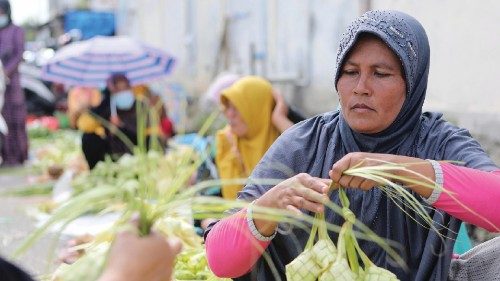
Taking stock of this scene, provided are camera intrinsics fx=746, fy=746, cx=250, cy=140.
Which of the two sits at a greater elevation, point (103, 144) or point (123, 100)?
point (123, 100)

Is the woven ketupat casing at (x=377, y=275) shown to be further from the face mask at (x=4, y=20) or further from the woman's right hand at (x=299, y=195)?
the face mask at (x=4, y=20)

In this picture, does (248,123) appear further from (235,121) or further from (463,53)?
(463,53)

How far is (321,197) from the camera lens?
2.14 m

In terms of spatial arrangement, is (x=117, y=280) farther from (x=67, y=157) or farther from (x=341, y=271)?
(x=67, y=157)

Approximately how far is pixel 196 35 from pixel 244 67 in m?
2.57

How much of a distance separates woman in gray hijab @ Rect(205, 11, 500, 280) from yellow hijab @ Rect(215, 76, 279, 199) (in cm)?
165

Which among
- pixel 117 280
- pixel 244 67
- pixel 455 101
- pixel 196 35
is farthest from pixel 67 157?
pixel 117 280

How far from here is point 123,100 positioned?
709 cm

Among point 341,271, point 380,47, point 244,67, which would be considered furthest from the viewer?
point 244,67

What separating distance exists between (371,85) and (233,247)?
69 centimetres

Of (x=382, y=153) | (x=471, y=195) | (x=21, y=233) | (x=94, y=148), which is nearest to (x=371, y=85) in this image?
(x=382, y=153)

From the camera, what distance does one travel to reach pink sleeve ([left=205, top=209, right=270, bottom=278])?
236 cm

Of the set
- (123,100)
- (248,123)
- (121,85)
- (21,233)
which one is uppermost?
(248,123)

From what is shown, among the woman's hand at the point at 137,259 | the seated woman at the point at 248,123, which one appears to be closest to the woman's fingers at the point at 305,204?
the woman's hand at the point at 137,259
